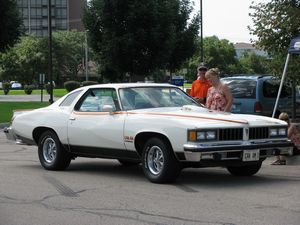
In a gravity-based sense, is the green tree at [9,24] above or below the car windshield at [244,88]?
above

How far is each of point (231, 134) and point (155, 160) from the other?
47.6 inches

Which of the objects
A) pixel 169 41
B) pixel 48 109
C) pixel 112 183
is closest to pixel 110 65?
pixel 169 41

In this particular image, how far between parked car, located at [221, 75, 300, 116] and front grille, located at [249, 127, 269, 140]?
534 centimetres

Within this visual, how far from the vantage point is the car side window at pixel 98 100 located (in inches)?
387

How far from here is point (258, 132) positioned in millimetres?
8812

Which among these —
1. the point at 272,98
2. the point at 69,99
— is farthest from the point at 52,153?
the point at 272,98

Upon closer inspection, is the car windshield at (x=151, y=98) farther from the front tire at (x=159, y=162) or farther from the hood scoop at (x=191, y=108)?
the front tire at (x=159, y=162)

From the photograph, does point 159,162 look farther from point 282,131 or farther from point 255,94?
point 255,94

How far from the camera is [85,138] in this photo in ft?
32.4

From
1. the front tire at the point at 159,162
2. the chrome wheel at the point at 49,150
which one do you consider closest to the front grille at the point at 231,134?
the front tire at the point at 159,162

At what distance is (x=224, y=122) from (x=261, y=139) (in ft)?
2.23

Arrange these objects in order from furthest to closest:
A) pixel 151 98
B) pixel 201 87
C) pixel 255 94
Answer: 1. pixel 255 94
2. pixel 201 87
3. pixel 151 98

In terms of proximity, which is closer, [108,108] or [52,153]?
→ [108,108]

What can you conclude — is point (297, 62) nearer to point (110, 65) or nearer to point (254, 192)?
point (254, 192)
